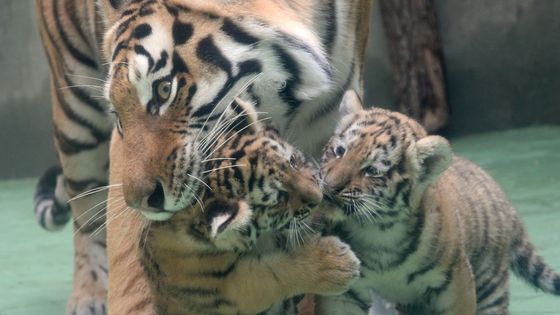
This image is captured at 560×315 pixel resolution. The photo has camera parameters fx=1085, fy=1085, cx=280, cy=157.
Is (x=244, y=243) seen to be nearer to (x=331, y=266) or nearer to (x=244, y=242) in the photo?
(x=244, y=242)

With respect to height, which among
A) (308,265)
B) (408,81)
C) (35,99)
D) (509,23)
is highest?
(308,265)

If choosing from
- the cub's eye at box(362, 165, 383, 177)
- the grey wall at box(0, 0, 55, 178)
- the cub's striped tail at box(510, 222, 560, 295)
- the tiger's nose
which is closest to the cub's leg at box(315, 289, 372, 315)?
the cub's eye at box(362, 165, 383, 177)

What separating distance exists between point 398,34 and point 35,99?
317 centimetres

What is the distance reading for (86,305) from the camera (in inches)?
199

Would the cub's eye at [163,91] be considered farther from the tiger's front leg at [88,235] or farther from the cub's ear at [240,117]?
the tiger's front leg at [88,235]

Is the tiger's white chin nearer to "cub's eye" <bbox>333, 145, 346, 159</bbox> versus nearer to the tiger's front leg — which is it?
"cub's eye" <bbox>333, 145, 346, 159</bbox>

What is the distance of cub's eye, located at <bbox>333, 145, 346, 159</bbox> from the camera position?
3.39m

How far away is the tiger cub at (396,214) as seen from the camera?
11.0ft

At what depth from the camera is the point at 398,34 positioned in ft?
29.8

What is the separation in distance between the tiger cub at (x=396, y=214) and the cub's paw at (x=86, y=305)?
177cm

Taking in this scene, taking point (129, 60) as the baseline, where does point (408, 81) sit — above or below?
below

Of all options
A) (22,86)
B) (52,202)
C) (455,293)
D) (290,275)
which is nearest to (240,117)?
(290,275)

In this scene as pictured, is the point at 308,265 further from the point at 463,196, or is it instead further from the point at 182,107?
the point at 463,196

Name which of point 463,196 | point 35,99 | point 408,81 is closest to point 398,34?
point 408,81
